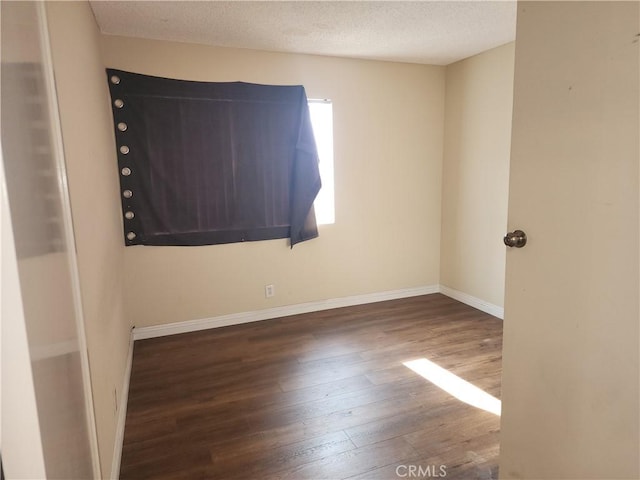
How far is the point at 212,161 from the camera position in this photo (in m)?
3.15

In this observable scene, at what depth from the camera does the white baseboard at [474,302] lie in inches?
137

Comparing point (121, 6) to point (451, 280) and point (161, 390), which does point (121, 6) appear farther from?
point (451, 280)

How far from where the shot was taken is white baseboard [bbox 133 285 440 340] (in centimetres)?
319

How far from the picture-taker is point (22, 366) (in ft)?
2.20

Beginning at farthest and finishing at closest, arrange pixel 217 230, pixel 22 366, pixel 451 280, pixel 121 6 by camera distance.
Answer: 1. pixel 451 280
2. pixel 217 230
3. pixel 121 6
4. pixel 22 366

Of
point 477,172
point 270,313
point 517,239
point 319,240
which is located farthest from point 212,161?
point 517,239

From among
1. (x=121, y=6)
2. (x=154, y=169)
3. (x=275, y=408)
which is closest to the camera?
(x=275, y=408)

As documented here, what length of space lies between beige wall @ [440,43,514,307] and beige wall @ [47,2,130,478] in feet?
9.78

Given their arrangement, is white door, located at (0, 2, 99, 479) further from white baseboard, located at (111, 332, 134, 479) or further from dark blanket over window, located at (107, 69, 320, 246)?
dark blanket over window, located at (107, 69, 320, 246)

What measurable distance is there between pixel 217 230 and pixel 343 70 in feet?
5.96

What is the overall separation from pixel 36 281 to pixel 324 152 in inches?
118

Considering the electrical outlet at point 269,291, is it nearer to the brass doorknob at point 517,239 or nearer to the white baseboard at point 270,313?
the white baseboard at point 270,313

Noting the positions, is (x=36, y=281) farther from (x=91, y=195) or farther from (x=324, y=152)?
(x=324, y=152)

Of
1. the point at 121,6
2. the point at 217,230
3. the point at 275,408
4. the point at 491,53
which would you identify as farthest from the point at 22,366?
the point at 491,53
